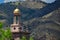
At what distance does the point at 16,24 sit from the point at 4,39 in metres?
10.1

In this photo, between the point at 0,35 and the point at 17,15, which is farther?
the point at 17,15

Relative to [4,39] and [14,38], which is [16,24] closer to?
[14,38]

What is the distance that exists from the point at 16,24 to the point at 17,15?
11.9 ft

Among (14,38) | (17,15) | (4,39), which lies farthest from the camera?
(17,15)

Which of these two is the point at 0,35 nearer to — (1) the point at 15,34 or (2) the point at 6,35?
(2) the point at 6,35

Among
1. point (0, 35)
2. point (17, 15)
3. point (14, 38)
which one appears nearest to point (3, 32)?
point (0, 35)

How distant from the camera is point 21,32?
80.2 m

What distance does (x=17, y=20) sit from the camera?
8344 centimetres

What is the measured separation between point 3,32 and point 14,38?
647 cm

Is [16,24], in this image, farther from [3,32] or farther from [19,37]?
[3,32]

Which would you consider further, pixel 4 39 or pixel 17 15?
pixel 17 15

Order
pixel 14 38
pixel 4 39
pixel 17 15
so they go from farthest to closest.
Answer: pixel 17 15 → pixel 14 38 → pixel 4 39

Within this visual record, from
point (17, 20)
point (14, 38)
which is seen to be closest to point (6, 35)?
point (14, 38)

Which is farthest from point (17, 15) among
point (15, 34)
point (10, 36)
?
point (10, 36)
